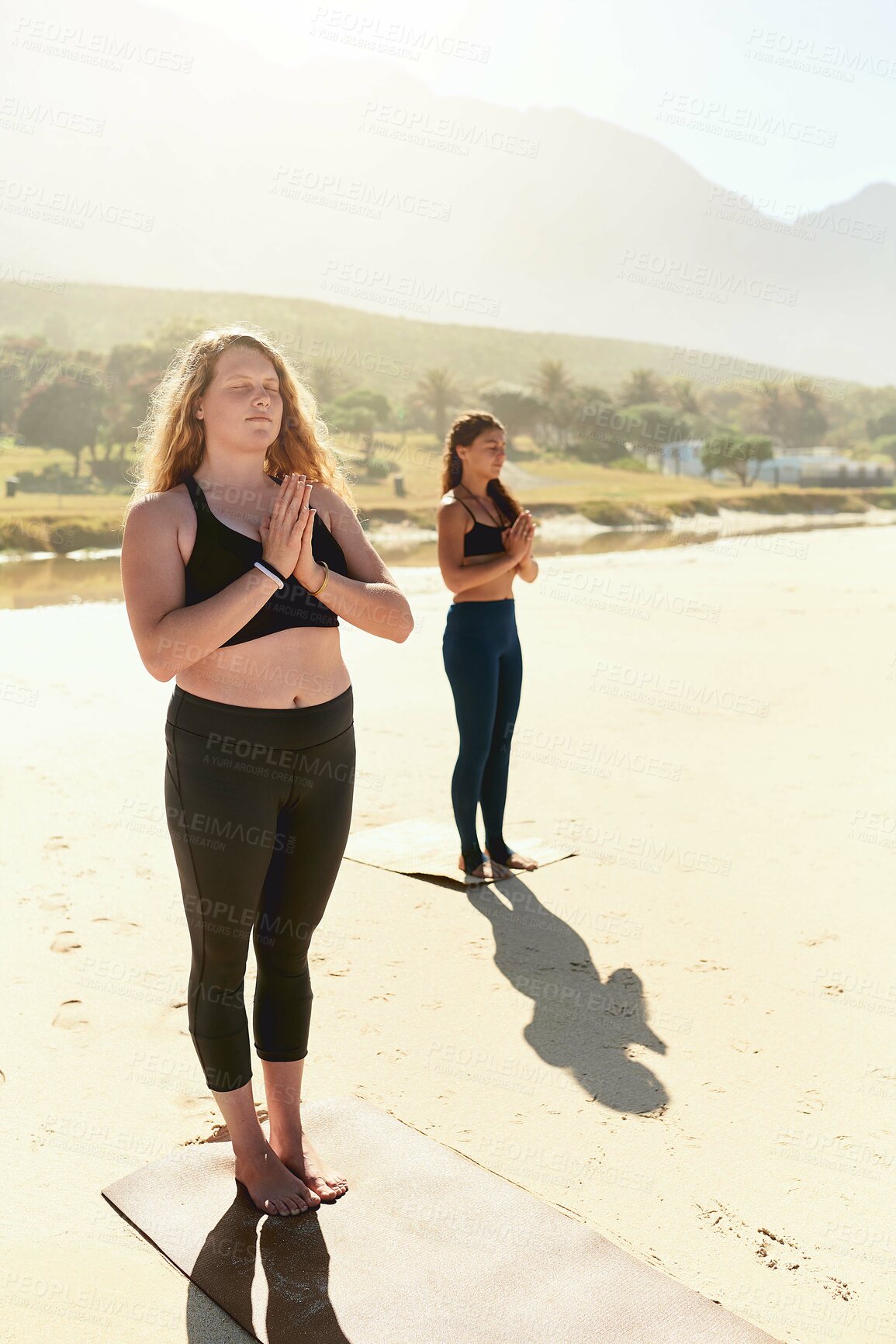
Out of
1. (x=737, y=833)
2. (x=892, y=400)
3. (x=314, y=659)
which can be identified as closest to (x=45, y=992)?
(x=314, y=659)

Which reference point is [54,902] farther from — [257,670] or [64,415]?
[64,415]

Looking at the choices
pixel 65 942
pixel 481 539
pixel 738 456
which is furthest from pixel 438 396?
pixel 65 942

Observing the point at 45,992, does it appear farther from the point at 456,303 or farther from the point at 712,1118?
the point at 456,303

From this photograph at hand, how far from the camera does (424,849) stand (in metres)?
5.46

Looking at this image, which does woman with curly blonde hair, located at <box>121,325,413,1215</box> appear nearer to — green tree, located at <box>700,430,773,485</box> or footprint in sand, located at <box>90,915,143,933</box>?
footprint in sand, located at <box>90,915,143,933</box>

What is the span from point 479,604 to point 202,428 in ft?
7.96

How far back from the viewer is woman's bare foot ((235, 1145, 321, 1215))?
2.58 m

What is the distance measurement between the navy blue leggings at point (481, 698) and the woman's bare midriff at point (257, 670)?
227cm

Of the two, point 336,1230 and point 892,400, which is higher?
point 892,400

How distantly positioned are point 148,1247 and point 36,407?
6646 cm

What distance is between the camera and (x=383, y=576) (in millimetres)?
2641

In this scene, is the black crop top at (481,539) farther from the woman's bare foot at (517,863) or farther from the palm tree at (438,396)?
the palm tree at (438,396)

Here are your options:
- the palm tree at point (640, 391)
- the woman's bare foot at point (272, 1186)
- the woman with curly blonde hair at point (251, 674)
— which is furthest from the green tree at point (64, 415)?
the woman's bare foot at point (272, 1186)

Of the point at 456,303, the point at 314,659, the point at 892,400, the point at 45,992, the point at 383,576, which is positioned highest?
the point at 892,400
